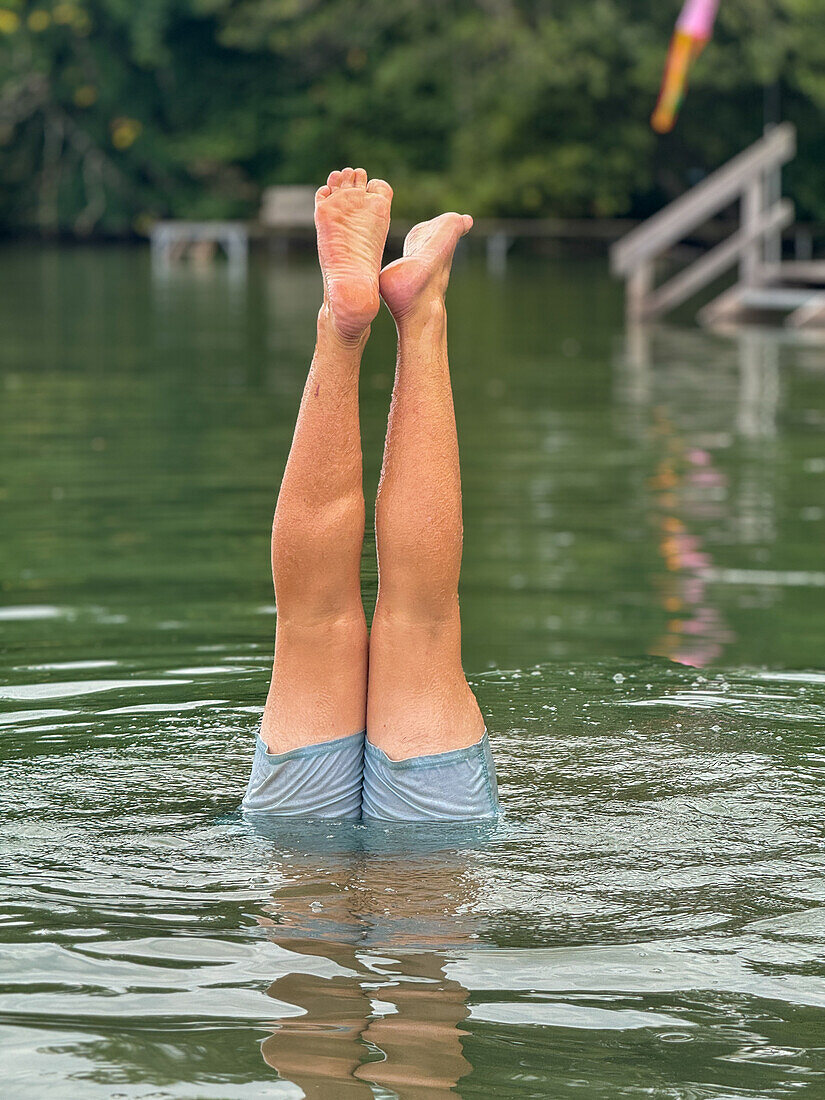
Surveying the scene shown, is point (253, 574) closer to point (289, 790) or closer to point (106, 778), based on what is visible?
point (106, 778)

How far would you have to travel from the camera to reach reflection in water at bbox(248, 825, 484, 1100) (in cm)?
277

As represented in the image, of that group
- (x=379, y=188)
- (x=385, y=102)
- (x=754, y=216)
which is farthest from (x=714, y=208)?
(x=385, y=102)

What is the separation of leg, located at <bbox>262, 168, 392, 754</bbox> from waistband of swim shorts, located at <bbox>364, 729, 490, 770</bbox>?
0.23 ft

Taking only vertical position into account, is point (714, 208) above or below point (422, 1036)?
above

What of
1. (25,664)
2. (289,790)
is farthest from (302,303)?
(289,790)

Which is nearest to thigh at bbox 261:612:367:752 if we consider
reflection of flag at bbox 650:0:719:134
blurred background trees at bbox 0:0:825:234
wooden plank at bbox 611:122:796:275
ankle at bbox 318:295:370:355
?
ankle at bbox 318:295:370:355

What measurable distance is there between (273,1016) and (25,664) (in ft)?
8.67

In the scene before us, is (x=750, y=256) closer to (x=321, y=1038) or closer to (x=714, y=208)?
(x=714, y=208)

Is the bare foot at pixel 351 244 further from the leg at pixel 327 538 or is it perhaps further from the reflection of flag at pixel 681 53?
the reflection of flag at pixel 681 53

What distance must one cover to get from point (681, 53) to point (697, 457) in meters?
23.2

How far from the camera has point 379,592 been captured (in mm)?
3750

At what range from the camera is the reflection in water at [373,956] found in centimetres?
277

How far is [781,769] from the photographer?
430 cm

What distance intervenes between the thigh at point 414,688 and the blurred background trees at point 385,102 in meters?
33.8
